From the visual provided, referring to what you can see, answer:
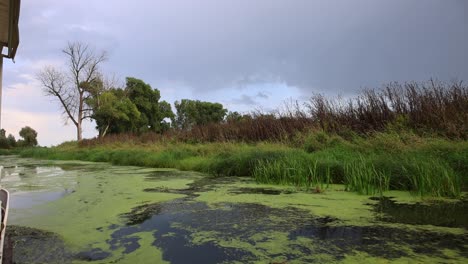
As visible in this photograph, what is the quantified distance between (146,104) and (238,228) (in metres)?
27.4

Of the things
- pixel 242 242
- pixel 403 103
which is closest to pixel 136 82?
pixel 403 103

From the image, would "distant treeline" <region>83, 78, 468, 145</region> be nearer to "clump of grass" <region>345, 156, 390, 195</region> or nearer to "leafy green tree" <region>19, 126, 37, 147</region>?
"clump of grass" <region>345, 156, 390, 195</region>

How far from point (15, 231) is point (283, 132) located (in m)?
8.26

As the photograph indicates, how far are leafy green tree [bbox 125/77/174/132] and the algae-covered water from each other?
2459 cm

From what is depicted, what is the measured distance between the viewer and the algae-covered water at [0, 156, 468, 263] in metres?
2.57

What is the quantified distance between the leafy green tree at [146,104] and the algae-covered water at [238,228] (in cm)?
2459

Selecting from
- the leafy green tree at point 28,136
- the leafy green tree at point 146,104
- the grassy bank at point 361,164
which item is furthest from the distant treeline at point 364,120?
the leafy green tree at point 28,136

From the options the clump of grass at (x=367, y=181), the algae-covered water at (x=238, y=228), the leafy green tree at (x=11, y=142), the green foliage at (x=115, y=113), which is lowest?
the algae-covered water at (x=238, y=228)

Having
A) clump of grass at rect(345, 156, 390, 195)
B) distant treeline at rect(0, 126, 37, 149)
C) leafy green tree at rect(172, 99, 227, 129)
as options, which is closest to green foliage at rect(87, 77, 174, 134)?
leafy green tree at rect(172, 99, 227, 129)

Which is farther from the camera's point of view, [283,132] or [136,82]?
[136,82]

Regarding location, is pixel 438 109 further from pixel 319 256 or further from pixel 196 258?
pixel 196 258

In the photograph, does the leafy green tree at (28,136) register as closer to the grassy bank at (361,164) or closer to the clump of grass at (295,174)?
the grassy bank at (361,164)

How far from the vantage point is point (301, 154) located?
715cm

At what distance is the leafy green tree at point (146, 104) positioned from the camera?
2928cm
